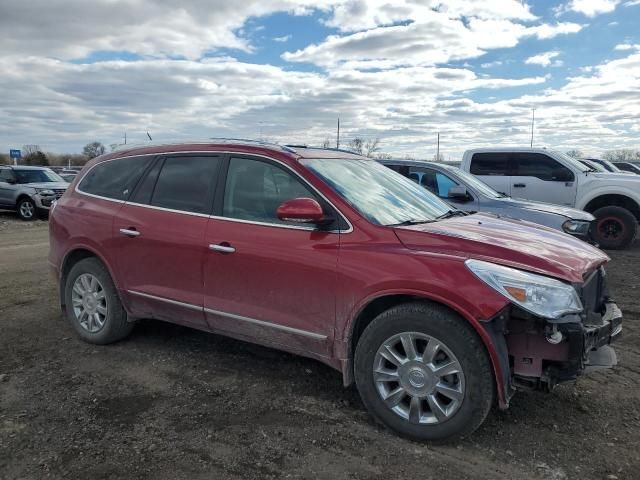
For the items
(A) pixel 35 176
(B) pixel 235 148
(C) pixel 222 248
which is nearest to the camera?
(C) pixel 222 248

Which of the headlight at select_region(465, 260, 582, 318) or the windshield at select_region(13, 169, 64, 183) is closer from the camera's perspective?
the headlight at select_region(465, 260, 582, 318)

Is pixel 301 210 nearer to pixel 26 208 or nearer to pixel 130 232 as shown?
pixel 130 232

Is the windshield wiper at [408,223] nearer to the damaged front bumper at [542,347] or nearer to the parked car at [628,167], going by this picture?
the damaged front bumper at [542,347]

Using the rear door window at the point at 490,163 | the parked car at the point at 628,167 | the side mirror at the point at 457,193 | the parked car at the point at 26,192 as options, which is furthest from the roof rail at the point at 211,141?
the parked car at the point at 628,167

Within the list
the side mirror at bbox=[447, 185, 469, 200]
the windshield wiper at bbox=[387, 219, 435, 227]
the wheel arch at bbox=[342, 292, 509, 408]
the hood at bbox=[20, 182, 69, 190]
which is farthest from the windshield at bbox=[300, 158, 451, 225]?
the hood at bbox=[20, 182, 69, 190]

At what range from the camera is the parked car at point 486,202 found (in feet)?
25.3

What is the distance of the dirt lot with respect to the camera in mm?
3018

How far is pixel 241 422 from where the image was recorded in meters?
3.51

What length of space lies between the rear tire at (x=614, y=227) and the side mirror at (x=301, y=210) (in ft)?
29.7

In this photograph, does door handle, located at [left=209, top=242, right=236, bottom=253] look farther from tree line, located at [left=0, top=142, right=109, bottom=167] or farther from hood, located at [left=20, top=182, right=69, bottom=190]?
tree line, located at [left=0, top=142, right=109, bottom=167]

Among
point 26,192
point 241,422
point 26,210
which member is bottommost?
point 241,422

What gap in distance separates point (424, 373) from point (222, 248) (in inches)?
65.6

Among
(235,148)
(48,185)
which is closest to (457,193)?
(235,148)

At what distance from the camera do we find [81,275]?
16.2 ft
